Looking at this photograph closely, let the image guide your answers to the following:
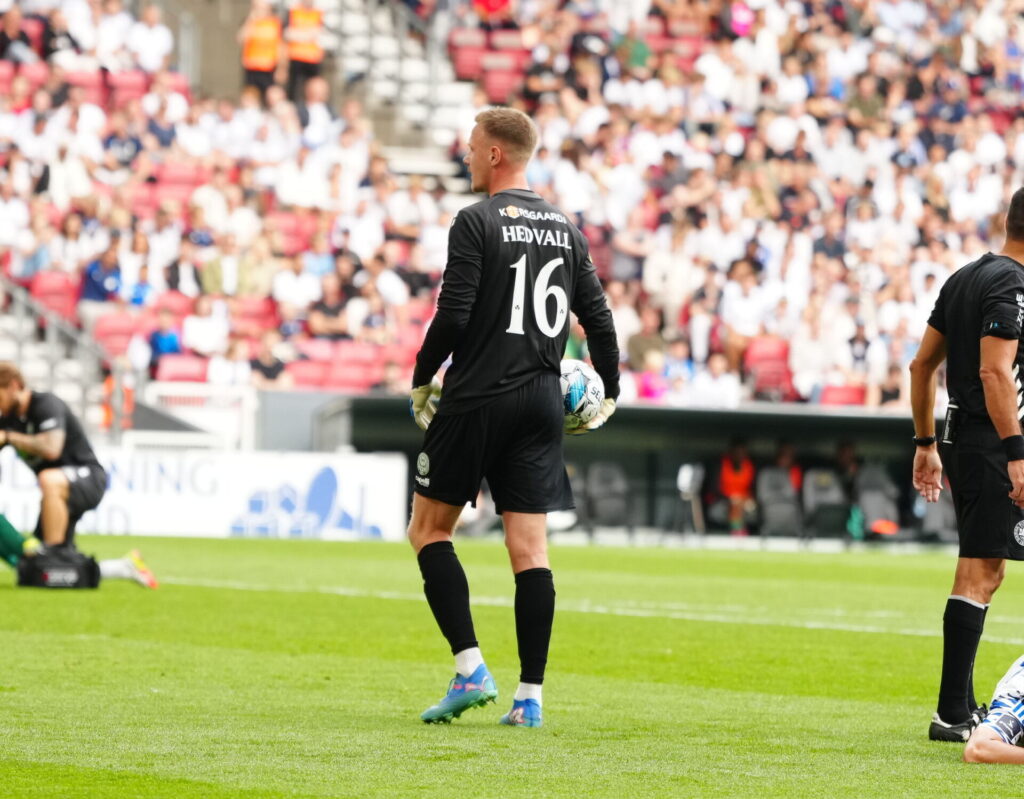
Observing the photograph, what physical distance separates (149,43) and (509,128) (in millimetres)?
22024

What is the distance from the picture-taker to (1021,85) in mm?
33938

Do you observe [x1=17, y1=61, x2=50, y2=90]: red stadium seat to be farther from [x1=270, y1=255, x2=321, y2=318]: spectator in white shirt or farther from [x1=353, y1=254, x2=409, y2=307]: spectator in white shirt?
[x1=353, y1=254, x2=409, y2=307]: spectator in white shirt

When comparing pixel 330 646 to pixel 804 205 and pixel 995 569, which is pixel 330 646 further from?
pixel 804 205

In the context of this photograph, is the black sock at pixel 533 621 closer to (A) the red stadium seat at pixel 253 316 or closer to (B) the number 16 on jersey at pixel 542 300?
(B) the number 16 on jersey at pixel 542 300

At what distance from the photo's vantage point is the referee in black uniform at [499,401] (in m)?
6.79

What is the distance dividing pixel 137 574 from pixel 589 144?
53.7 feet

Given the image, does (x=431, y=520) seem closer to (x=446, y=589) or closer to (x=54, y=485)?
(x=446, y=589)

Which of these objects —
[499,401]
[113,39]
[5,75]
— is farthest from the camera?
[113,39]

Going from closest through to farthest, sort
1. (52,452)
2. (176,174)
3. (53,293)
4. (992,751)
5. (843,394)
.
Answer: (992,751), (52,452), (53,293), (843,394), (176,174)

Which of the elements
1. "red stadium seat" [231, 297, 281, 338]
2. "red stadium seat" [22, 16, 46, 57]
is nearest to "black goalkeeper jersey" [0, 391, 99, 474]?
"red stadium seat" [231, 297, 281, 338]

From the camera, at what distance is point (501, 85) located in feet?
100

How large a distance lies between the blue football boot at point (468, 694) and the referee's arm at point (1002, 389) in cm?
192

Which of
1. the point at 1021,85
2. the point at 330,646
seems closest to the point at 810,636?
the point at 330,646

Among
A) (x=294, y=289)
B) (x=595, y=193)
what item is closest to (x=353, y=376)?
(x=294, y=289)
